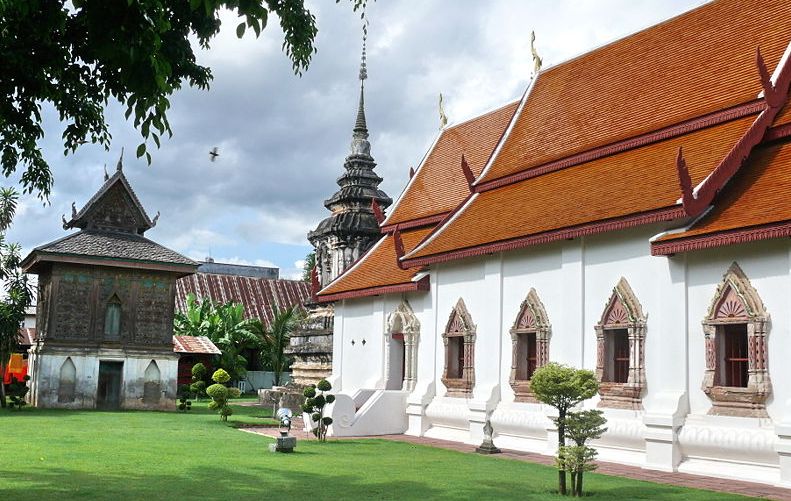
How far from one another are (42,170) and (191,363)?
3038cm

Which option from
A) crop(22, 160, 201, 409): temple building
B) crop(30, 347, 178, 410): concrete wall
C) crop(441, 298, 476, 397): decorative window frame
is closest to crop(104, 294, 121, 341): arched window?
crop(22, 160, 201, 409): temple building

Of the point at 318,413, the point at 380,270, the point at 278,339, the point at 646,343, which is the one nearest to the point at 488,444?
the point at 646,343

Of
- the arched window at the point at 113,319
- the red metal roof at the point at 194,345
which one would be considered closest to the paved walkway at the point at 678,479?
the arched window at the point at 113,319

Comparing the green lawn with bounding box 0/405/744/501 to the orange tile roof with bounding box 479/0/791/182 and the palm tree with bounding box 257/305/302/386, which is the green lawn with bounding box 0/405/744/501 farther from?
the palm tree with bounding box 257/305/302/386

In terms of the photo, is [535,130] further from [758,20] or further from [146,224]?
[146,224]

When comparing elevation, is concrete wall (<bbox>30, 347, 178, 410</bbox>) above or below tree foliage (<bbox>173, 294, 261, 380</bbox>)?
below

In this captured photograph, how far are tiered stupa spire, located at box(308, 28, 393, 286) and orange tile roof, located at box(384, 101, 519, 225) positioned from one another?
4.93 metres

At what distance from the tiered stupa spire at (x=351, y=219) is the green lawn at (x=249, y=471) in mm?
11098

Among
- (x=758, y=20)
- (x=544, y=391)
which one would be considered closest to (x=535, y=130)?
(x=758, y=20)

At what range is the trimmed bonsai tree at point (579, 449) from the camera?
9898 mm

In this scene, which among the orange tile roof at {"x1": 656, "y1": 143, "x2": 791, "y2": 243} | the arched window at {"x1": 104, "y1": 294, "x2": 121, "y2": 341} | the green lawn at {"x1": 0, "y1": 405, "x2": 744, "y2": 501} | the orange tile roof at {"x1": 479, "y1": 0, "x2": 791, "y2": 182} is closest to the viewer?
the green lawn at {"x1": 0, "y1": 405, "x2": 744, "y2": 501}

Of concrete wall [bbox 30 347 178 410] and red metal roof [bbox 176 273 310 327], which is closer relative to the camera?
concrete wall [bbox 30 347 178 410]

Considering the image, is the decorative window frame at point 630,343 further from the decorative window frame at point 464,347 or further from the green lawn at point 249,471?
the decorative window frame at point 464,347

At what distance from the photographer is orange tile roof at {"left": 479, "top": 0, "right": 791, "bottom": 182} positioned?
1436cm
